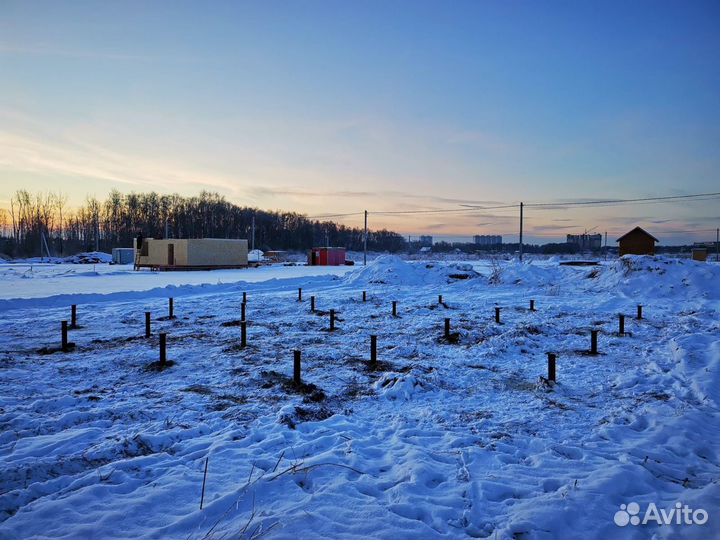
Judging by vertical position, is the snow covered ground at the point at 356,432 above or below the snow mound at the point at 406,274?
below

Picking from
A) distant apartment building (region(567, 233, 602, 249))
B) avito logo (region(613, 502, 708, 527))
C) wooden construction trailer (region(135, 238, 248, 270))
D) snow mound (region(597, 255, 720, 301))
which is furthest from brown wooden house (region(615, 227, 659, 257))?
distant apartment building (region(567, 233, 602, 249))

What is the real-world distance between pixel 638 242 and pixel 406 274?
23.6m

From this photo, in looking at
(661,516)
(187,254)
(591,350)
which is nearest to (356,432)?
(661,516)

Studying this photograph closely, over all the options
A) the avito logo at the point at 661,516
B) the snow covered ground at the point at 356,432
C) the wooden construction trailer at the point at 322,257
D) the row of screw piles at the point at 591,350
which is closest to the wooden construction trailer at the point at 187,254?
the wooden construction trailer at the point at 322,257

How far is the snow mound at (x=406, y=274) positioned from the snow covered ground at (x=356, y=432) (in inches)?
559

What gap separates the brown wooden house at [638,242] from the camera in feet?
120

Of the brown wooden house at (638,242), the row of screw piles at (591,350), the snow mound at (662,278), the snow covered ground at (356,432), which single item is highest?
the brown wooden house at (638,242)

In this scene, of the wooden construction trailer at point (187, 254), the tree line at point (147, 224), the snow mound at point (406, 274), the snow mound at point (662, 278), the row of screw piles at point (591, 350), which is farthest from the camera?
the tree line at point (147, 224)

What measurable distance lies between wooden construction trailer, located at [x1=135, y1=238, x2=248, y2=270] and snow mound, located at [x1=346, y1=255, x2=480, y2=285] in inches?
631

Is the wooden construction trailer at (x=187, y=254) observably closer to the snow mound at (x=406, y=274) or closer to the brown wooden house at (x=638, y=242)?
the snow mound at (x=406, y=274)

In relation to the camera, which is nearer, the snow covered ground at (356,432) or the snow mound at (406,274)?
the snow covered ground at (356,432)

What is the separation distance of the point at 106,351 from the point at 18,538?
6.67 m

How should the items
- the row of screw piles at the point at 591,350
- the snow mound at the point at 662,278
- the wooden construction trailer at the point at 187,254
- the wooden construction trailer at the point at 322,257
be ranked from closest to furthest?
1. the row of screw piles at the point at 591,350
2. the snow mound at the point at 662,278
3. the wooden construction trailer at the point at 187,254
4. the wooden construction trailer at the point at 322,257

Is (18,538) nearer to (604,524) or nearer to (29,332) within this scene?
(604,524)
